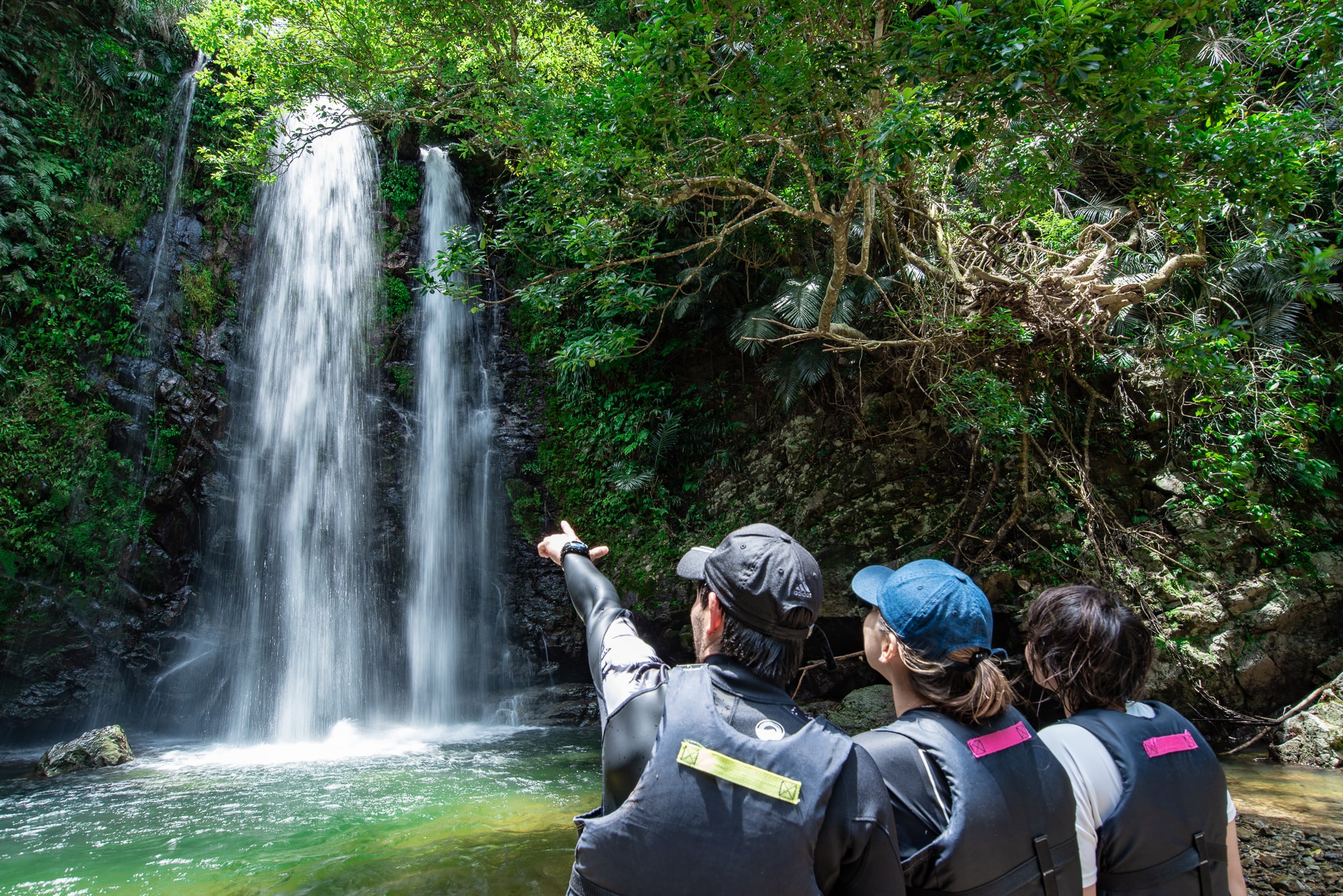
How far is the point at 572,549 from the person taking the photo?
2.03 meters

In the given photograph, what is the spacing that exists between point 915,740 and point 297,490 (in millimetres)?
10546

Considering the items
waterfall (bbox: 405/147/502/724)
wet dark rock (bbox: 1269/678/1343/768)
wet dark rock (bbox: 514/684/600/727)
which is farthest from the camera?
waterfall (bbox: 405/147/502/724)

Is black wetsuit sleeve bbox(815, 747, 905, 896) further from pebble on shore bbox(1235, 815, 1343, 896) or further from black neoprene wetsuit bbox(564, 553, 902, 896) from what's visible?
pebble on shore bbox(1235, 815, 1343, 896)

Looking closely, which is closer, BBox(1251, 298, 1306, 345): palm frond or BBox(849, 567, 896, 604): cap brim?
BBox(849, 567, 896, 604): cap brim

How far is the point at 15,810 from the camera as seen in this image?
18.4 ft

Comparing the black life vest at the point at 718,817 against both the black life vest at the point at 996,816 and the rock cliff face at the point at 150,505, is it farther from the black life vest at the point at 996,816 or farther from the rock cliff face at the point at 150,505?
the rock cliff face at the point at 150,505

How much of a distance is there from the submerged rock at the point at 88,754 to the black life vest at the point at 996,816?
838cm

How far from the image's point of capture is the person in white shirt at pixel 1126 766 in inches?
66.5

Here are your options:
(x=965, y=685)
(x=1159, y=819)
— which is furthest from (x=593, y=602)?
(x=1159, y=819)

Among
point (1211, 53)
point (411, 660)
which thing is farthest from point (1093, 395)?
point (411, 660)

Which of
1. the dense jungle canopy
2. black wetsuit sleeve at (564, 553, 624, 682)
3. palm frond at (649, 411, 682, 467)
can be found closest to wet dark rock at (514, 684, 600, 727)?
the dense jungle canopy

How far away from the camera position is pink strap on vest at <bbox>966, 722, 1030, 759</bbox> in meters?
1.57

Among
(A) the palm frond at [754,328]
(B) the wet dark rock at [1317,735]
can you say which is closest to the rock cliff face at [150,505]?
(A) the palm frond at [754,328]

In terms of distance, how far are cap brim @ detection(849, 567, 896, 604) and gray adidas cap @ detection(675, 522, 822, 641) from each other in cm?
32
